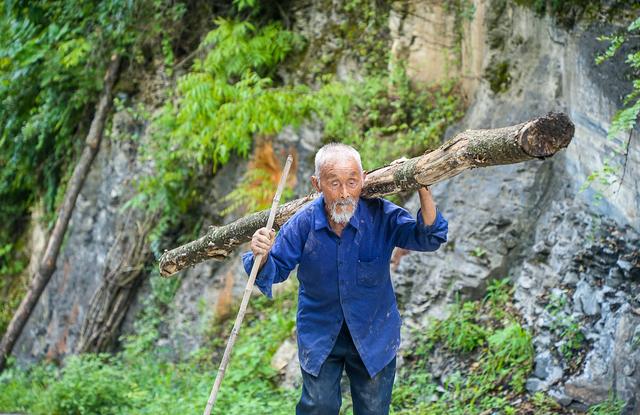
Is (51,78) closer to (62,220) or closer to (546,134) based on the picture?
(62,220)

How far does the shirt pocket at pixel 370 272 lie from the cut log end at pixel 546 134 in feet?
3.40

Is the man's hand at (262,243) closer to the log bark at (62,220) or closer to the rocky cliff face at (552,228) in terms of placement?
the rocky cliff face at (552,228)

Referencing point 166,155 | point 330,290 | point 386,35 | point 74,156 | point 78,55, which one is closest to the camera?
point 330,290

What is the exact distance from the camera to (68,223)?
11266mm

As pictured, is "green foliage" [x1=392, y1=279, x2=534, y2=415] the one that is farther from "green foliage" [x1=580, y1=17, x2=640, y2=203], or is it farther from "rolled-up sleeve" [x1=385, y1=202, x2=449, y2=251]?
"rolled-up sleeve" [x1=385, y1=202, x2=449, y2=251]

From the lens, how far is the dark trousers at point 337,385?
164 inches

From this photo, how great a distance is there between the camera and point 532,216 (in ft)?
21.3

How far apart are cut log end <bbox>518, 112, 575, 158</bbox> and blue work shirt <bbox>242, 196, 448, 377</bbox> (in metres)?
0.84

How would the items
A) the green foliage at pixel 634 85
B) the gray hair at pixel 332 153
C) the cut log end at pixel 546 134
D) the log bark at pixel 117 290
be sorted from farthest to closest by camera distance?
the log bark at pixel 117 290 < the green foliage at pixel 634 85 < the gray hair at pixel 332 153 < the cut log end at pixel 546 134

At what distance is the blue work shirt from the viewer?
13.5 ft

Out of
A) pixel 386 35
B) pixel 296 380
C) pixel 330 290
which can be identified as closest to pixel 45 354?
pixel 296 380

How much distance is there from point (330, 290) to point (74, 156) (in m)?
8.88

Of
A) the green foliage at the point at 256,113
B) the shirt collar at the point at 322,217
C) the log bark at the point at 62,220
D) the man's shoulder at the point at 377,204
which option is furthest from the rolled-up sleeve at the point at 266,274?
the log bark at the point at 62,220

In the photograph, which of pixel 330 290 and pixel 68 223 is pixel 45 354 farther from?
pixel 330 290
